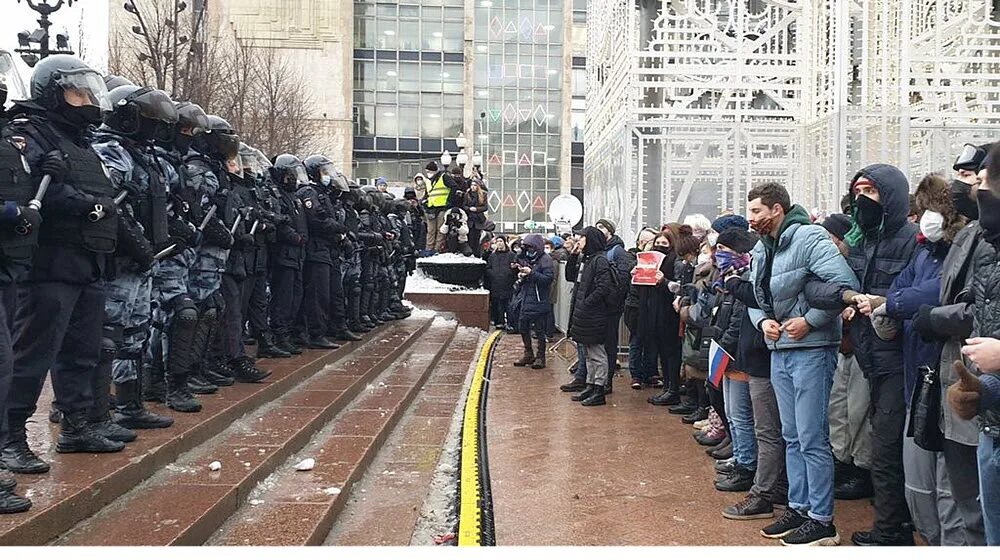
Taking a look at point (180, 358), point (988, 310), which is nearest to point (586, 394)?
point (180, 358)

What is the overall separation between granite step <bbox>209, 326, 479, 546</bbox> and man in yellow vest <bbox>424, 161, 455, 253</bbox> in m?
9.13

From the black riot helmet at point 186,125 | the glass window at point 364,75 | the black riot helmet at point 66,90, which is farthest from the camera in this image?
the glass window at point 364,75

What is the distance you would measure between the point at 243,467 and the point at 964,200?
409cm

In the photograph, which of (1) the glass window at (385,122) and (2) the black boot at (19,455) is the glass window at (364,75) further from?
(2) the black boot at (19,455)

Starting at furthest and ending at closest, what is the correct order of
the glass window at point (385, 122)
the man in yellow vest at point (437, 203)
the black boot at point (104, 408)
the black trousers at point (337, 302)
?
the glass window at point (385, 122)
the man in yellow vest at point (437, 203)
the black trousers at point (337, 302)
the black boot at point (104, 408)

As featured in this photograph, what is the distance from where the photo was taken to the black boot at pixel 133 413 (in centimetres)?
564

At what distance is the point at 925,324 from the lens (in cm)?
341

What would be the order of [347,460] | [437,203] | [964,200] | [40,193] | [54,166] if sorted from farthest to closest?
[437,203]
[347,460]
[54,166]
[40,193]
[964,200]

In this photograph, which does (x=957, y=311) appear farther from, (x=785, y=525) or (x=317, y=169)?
(x=317, y=169)

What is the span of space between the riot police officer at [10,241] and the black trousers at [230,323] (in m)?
2.97

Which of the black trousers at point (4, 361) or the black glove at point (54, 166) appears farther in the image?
the black glove at point (54, 166)

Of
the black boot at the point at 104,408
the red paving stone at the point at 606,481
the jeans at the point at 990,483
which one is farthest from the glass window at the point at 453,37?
the jeans at the point at 990,483

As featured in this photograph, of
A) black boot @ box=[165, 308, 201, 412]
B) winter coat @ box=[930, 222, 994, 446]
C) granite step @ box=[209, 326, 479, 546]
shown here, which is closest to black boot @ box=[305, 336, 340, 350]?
granite step @ box=[209, 326, 479, 546]

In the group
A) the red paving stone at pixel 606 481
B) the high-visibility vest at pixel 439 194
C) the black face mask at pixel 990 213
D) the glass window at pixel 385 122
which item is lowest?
the red paving stone at pixel 606 481
